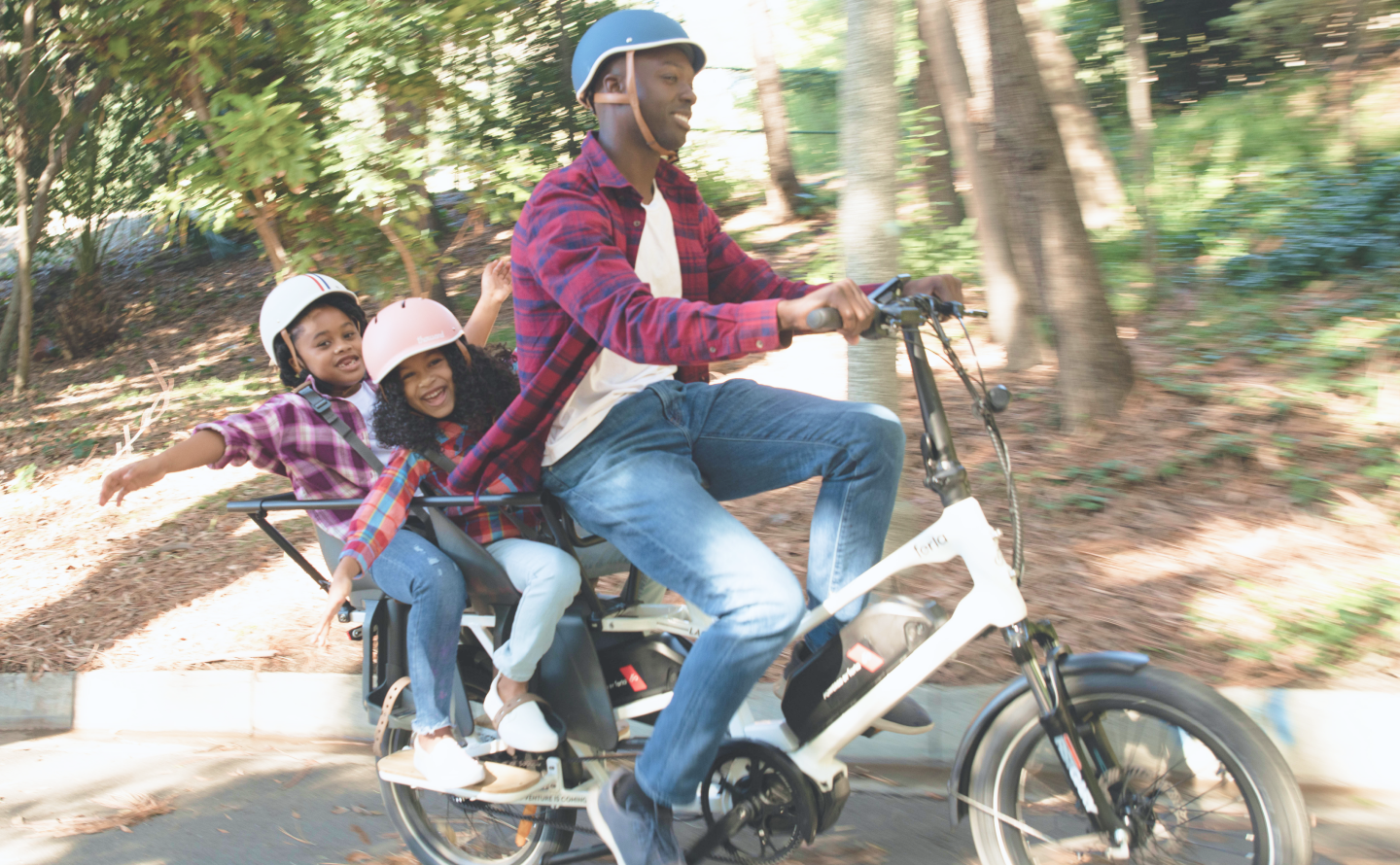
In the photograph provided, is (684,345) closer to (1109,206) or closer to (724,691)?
(724,691)

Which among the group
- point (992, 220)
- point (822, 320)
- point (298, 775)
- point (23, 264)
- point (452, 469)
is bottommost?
point (298, 775)

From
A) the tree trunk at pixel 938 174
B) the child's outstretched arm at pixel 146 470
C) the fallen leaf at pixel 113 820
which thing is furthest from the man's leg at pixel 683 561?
the tree trunk at pixel 938 174

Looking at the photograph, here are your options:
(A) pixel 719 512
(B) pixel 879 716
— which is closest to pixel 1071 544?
(B) pixel 879 716

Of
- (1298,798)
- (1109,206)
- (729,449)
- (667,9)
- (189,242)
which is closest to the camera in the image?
(1298,798)

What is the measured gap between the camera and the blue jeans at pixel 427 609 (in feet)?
9.19

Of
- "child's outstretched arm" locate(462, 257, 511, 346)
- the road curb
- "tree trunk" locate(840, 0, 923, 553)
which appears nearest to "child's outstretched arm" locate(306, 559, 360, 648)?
"child's outstretched arm" locate(462, 257, 511, 346)

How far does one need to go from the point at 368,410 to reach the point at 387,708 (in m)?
0.92

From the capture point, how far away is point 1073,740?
2301mm

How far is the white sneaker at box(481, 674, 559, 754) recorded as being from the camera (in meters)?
2.79

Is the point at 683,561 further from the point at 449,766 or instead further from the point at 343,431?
the point at 343,431

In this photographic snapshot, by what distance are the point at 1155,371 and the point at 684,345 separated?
4.54 m

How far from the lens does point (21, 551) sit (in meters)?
6.51

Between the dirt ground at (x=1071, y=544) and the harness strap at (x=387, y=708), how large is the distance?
1698 millimetres

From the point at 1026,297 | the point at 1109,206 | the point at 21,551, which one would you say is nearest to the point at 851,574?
the point at 1026,297
